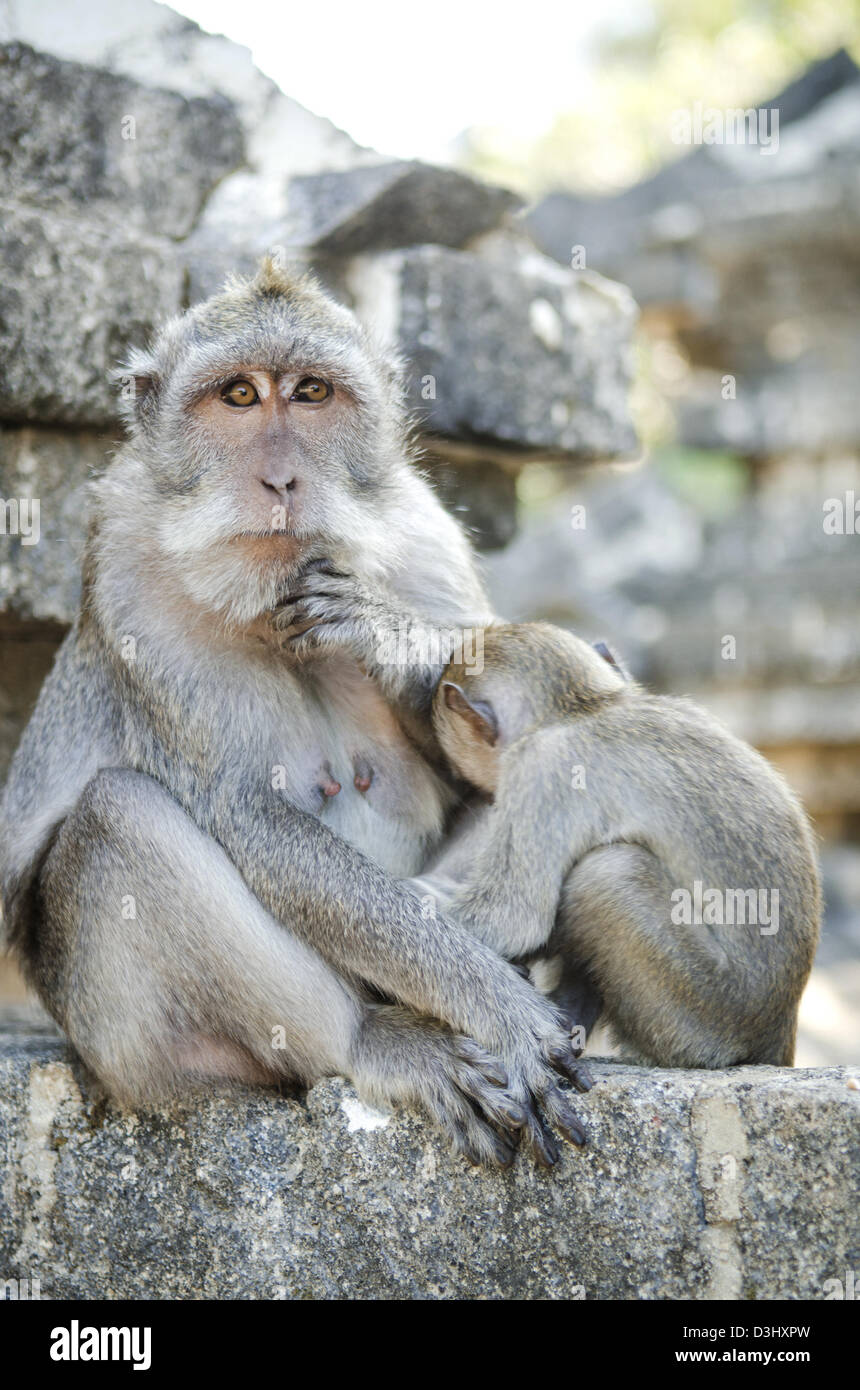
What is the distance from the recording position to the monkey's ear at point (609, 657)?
12.3 feet

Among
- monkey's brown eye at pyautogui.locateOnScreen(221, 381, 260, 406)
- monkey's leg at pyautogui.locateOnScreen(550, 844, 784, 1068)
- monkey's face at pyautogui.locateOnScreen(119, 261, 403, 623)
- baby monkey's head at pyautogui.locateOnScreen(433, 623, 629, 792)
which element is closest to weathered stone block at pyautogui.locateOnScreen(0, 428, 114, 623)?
monkey's face at pyautogui.locateOnScreen(119, 261, 403, 623)

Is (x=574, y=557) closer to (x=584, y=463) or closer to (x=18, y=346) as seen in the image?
(x=584, y=463)

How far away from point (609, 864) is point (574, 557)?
10.2 m

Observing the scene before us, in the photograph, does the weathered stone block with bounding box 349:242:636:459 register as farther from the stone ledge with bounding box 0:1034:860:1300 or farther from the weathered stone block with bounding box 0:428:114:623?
the stone ledge with bounding box 0:1034:860:1300

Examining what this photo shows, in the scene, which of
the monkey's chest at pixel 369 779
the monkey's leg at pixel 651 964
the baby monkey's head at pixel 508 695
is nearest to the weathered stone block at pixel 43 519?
the monkey's chest at pixel 369 779

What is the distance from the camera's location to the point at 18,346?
11.8 ft

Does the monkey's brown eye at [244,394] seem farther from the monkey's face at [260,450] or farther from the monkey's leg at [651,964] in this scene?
the monkey's leg at [651,964]

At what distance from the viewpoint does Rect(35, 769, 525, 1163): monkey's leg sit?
3.02 m

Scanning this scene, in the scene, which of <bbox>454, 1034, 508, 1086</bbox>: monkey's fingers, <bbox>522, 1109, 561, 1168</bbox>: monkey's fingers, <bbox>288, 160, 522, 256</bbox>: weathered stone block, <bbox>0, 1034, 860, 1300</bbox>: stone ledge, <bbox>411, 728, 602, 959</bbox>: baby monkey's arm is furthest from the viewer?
<bbox>288, 160, 522, 256</bbox>: weathered stone block

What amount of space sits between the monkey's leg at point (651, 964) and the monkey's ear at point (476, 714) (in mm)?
428

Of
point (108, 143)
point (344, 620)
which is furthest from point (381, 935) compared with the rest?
point (108, 143)

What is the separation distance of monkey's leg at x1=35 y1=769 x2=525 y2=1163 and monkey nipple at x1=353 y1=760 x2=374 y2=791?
0.48 meters

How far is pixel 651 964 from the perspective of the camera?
10.1ft

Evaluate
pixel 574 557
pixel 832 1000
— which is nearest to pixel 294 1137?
pixel 832 1000
